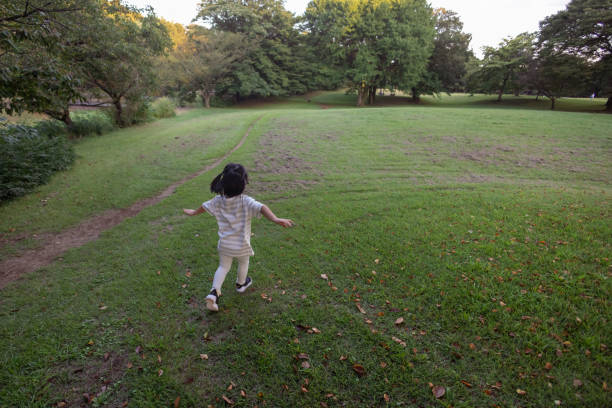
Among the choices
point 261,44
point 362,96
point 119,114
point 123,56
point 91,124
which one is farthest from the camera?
point 261,44

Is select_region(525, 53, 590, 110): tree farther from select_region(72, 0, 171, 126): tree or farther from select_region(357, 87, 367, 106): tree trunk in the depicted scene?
select_region(72, 0, 171, 126): tree

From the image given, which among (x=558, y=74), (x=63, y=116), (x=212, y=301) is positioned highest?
(x=558, y=74)

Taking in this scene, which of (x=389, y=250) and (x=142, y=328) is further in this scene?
(x=389, y=250)

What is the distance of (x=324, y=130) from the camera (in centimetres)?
1691

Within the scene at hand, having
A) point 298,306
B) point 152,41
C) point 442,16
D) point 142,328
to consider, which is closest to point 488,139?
point 298,306

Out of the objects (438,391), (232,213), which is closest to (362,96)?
(232,213)

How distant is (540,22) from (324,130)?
3142 cm

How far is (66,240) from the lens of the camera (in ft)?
20.3

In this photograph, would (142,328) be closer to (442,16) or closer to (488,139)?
(488,139)

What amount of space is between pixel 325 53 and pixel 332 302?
4011 centimetres

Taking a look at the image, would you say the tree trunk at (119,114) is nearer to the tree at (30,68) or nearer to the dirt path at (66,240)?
the dirt path at (66,240)

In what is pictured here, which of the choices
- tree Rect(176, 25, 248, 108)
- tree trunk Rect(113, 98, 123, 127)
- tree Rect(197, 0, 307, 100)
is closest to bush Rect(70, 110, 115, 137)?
tree trunk Rect(113, 98, 123, 127)

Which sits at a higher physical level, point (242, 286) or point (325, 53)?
point (325, 53)

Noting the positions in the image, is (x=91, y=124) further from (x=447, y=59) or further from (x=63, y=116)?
(x=447, y=59)
